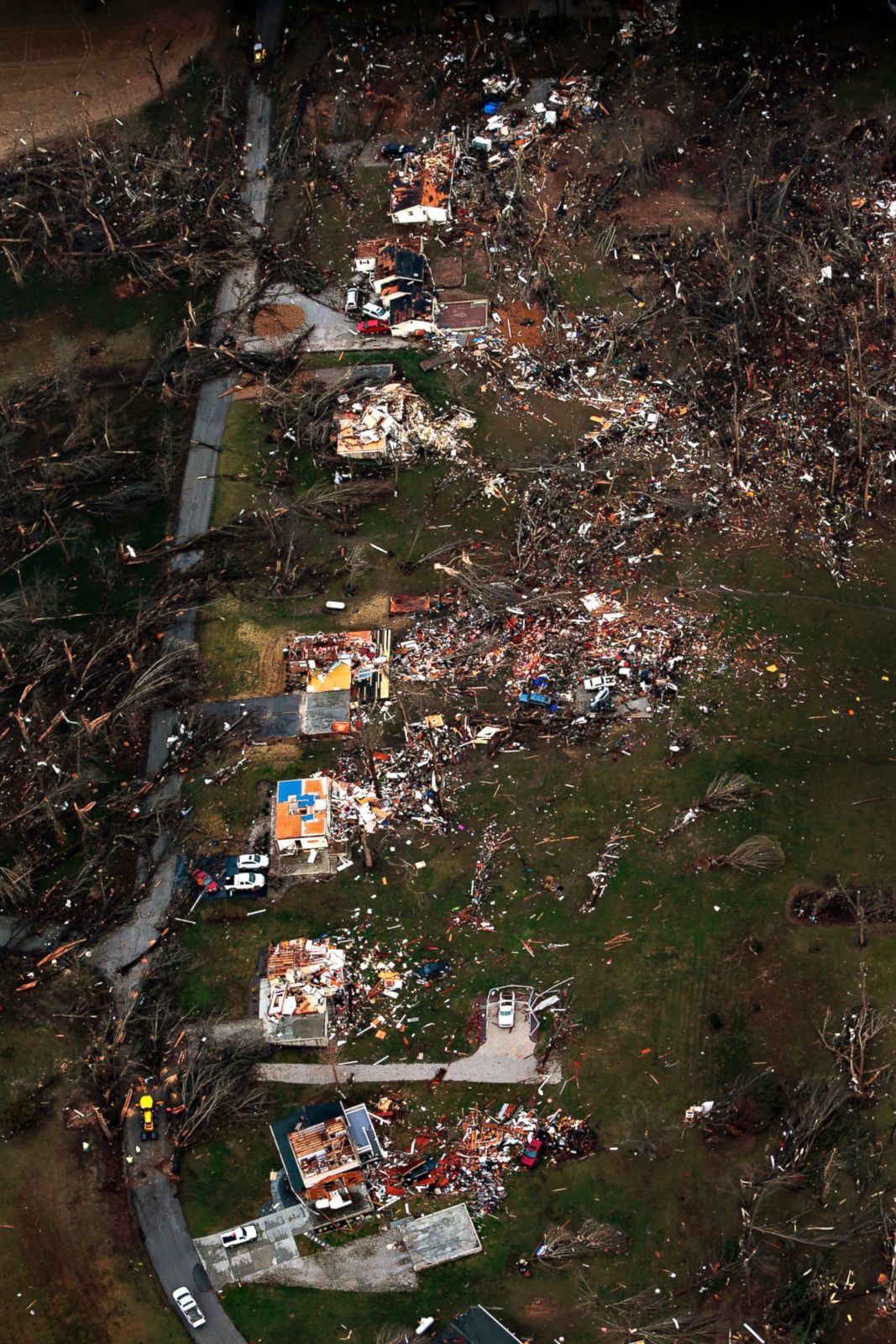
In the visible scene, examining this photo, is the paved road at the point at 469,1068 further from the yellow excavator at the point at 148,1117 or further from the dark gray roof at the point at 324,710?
the dark gray roof at the point at 324,710

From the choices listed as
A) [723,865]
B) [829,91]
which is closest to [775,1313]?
[723,865]

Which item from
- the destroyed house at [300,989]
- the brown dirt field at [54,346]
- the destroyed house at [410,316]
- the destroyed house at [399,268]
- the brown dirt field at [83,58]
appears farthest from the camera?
the brown dirt field at [83,58]

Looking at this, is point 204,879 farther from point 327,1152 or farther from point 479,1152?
point 479,1152

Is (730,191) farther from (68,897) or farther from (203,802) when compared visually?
(68,897)

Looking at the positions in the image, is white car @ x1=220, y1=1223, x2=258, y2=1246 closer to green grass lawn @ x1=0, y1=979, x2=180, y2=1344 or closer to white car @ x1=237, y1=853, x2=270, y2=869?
green grass lawn @ x1=0, y1=979, x2=180, y2=1344

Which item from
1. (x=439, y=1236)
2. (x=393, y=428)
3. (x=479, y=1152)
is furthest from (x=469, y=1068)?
(x=393, y=428)

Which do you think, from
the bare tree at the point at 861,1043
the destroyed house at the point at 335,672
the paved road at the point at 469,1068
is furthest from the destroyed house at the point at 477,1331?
the destroyed house at the point at 335,672
